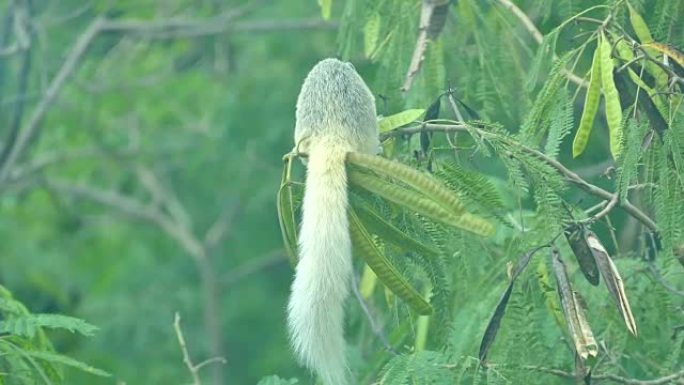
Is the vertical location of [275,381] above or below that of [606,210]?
below

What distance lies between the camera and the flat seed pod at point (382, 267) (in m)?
3.11

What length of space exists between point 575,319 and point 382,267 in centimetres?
45

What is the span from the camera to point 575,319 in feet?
10.4

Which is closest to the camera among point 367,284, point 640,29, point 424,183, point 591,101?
point 424,183

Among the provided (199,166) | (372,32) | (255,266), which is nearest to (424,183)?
(372,32)

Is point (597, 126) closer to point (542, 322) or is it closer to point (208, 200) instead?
point (542, 322)

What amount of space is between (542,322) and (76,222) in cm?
824

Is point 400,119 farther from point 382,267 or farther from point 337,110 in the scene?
point 382,267

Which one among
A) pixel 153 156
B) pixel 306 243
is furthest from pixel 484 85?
pixel 153 156

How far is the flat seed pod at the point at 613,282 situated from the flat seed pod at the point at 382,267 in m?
0.40

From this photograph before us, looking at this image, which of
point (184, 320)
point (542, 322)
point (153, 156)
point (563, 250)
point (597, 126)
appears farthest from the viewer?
point (184, 320)

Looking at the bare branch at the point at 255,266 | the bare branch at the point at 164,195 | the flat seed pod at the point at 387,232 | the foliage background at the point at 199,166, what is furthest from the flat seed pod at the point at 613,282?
the bare branch at the point at 164,195

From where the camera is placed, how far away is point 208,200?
12.1 meters

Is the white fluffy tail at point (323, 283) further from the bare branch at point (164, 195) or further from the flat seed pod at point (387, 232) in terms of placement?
the bare branch at point (164, 195)
